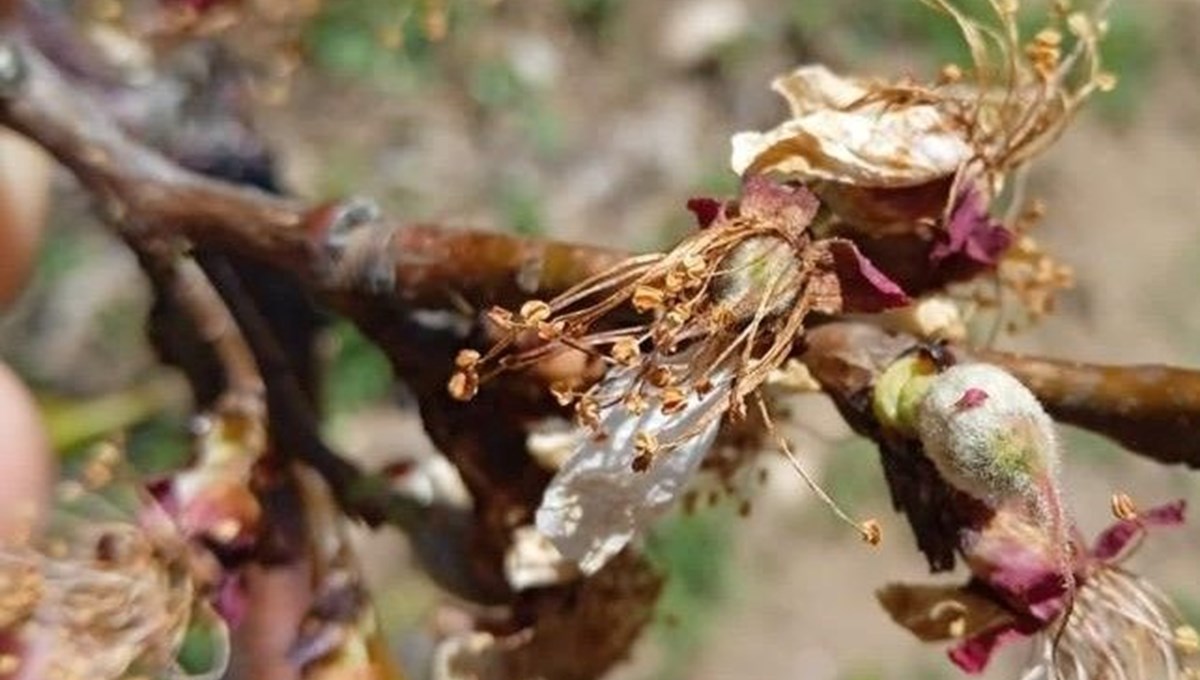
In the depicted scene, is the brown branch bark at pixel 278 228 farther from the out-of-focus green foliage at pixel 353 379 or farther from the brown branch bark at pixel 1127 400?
the out-of-focus green foliage at pixel 353 379

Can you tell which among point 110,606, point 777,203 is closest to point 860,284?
point 777,203

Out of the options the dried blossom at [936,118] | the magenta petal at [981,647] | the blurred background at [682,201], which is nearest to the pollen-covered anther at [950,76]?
the dried blossom at [936,118]

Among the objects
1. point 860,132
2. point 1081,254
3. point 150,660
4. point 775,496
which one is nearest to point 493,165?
point 775,496

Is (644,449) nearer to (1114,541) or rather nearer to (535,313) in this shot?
(535,313)

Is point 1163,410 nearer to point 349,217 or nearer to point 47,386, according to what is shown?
point 349,217

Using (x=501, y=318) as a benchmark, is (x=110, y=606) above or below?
below

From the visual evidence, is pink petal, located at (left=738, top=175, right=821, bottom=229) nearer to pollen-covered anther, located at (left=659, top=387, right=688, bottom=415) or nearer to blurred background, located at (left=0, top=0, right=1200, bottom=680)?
pollen-covered anther, located at (left=659, top=387, right=688, bottom=415)
